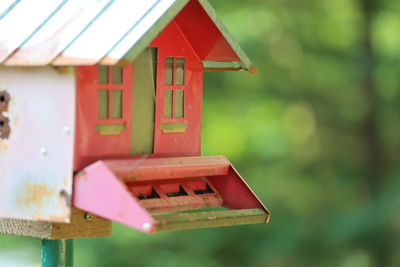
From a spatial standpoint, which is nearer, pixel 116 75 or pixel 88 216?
pixel 116 75

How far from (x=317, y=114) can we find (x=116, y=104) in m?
10.5

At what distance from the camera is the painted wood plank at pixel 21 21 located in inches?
143

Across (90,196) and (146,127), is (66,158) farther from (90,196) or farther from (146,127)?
(146,127)

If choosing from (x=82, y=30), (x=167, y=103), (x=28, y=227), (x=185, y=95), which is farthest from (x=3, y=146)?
(x=185, y=95)

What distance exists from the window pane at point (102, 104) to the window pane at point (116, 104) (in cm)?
3

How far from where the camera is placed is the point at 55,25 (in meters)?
3.65

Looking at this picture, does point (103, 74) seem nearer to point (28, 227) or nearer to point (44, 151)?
point (44, 151)

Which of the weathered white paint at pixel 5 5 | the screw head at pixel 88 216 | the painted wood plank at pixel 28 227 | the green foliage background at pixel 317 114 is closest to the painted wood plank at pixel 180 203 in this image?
the screw head at pixel 88 216

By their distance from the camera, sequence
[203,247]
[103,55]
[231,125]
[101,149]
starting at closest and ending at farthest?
1. [103,55]
2. [101,149]
3. [203,247]
4. [231,125]

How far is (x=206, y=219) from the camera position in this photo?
3.49 m

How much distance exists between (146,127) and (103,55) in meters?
0.52

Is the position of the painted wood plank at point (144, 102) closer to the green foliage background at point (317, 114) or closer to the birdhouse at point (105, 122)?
the birdhouse at point (105, 122)

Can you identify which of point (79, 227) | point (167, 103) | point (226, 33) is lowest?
point (79, 227)

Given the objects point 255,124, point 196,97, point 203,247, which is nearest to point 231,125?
point 255,124
